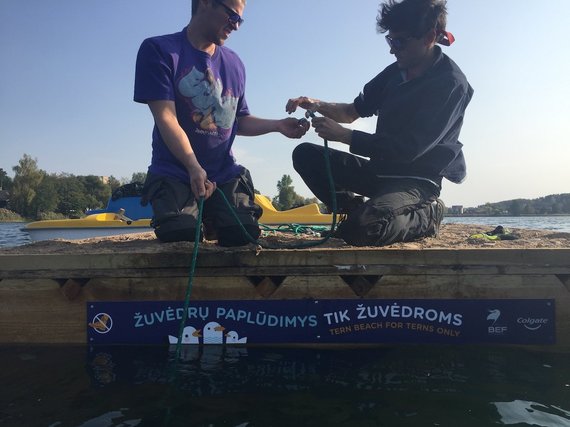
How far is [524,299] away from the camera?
242 centimetres

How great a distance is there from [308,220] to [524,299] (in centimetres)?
1028

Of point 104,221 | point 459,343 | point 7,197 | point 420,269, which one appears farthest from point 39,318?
point 7,197

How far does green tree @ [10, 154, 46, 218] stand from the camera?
61.4m

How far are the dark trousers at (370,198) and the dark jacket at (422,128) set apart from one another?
0.13m

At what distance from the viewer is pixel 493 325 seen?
7.97 feet

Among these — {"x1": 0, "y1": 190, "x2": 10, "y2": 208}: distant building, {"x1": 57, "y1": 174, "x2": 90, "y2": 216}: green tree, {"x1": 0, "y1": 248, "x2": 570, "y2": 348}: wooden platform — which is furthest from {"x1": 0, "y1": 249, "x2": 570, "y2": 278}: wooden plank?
{"x1": 0, "y1": 190, "x2": 10, "y2": 208}: distant building

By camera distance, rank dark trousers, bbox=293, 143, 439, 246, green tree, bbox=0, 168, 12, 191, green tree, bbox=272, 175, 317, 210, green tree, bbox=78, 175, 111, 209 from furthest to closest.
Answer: green tree, bbox=0, 168, 12, 191, green tree, bbox=78, 175, 111, 209, green tree, bbox=272, 175, 317, 210, dark trousers, bbox=293, 143, 439, 246

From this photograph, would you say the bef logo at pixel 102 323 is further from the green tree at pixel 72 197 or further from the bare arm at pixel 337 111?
the green tree at pixel 72 197

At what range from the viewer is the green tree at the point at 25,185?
61.4 meters

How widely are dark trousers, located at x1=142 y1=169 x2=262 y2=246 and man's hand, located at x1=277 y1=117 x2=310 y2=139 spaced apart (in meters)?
0.63

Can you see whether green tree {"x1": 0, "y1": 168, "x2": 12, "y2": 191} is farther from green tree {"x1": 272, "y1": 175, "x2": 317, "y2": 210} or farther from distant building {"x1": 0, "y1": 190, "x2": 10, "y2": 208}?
green tree {"x1": 272, "y1": 175, "x2": 317, "y2": 210}

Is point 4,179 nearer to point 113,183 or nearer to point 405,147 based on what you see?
point 113,183

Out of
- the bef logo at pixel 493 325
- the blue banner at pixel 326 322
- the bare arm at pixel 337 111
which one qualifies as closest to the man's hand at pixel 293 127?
the bare arm at pixel 337 111

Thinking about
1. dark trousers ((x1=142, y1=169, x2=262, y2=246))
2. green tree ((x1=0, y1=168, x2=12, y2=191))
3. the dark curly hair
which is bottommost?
dark trousers ((x1=142, y1=169, x2=262, y2=246))
